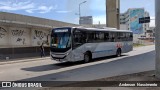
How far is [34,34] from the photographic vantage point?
106 ft

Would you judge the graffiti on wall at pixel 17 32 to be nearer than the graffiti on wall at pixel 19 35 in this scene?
Yes

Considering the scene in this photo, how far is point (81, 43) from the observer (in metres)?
20.3

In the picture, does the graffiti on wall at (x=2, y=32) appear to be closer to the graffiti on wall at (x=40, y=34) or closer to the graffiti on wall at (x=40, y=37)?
the graffiti on wall at (x=40, y=37)

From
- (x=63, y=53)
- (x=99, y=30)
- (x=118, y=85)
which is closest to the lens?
(x=118, y=85)

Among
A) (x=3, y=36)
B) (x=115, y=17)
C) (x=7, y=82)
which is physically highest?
(x=115, y=17)

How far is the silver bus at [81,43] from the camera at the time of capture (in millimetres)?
19125

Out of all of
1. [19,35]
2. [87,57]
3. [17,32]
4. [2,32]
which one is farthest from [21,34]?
[87,57]

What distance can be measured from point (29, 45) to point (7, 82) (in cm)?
1970

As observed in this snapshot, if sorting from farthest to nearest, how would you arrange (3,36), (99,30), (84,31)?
(3,36) < (99,30) < (84,31)

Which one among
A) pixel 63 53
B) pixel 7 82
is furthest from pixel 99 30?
pixel 7 82

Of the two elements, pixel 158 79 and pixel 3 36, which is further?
pixel 3 36

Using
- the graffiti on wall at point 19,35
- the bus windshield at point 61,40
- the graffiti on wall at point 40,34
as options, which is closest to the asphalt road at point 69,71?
the bus windshield at point 61,40

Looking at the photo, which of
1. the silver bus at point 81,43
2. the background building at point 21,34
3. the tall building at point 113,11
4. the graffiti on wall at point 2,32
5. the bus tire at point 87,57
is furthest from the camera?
the tall building at point 113,11

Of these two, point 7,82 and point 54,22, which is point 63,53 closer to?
point 7,82
